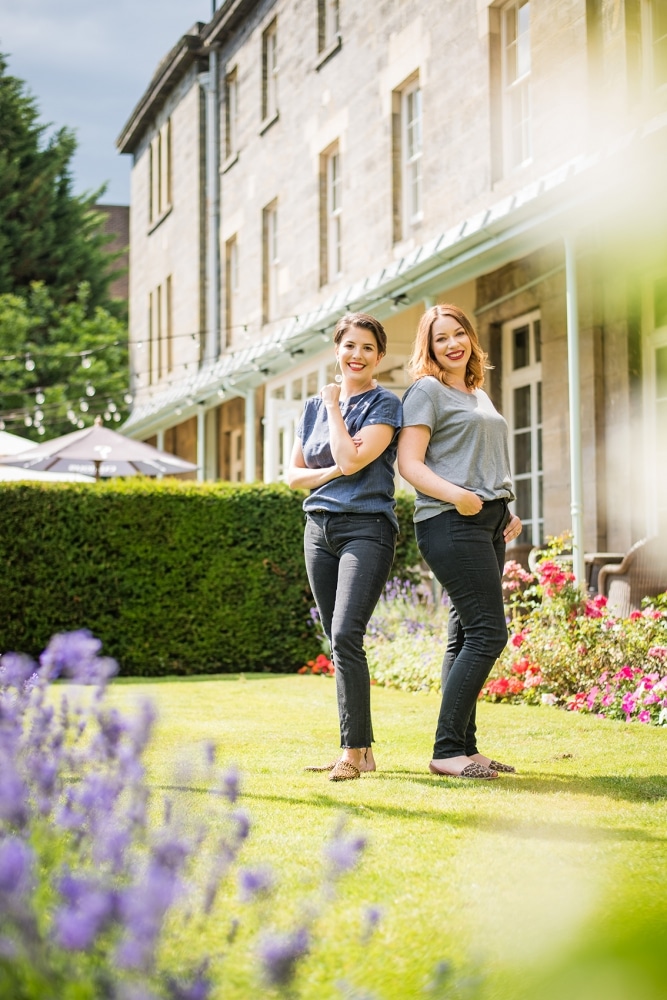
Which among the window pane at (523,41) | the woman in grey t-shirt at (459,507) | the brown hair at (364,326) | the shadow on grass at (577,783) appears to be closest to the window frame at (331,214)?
the window pane at (523,41)

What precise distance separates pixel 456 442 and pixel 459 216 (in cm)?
833

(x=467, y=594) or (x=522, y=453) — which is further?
(x=522, y=453)

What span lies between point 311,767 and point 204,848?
1.47 m

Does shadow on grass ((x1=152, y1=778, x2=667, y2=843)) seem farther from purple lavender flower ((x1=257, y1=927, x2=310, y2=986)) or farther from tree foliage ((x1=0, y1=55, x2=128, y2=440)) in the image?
tree foliage ((x1=0, y1=55, x2=128, y2=440))

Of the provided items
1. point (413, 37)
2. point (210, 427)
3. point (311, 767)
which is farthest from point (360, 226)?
point (311, 767)

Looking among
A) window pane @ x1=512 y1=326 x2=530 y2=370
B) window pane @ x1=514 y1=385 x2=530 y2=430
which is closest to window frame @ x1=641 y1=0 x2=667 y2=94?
window pane @ x1=512 y1=326 x2=530 y2=370

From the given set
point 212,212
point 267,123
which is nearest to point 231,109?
point 212,212

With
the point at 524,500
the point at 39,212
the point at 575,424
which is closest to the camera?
the point at 575,424

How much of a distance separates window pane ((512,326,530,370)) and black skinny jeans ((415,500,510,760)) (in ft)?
26.1

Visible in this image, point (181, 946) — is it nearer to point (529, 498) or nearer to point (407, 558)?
point (407, 558)

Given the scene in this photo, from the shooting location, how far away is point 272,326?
1786 centimetres

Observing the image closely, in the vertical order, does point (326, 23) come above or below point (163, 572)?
above

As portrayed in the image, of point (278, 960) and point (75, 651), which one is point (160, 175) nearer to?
point (75, 651)

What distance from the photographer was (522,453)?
12.0 m
